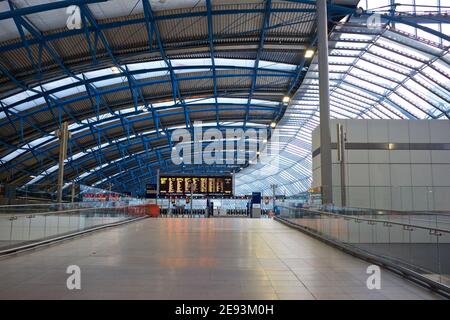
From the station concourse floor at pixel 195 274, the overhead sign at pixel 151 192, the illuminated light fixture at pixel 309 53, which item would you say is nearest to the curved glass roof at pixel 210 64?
the illuminated light fixture at pixel 309 53

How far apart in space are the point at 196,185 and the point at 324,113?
19335 mm

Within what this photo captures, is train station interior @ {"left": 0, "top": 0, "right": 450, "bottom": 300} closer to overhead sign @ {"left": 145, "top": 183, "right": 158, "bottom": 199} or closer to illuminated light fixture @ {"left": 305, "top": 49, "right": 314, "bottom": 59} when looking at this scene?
illuminated light fixture @ {"left": 305, "top": 49, "right": 314, "bottom": 59}

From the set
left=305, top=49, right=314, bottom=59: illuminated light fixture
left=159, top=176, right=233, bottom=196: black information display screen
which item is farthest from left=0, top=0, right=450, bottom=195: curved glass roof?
left=159, top=176, right=233, bottom=196: black information display screen

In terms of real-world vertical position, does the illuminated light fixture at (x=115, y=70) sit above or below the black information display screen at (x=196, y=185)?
above

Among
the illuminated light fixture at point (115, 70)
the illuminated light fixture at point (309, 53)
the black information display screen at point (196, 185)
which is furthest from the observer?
the black information display screen at point (196, 185)

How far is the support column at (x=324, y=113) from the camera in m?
16.3

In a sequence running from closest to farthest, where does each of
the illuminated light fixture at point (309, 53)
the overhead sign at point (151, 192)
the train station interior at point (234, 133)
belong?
1. the train station interior at point (234, 133)
2. the illuminated light fixture at point (309, 53)
3. the overhead sign at point (151, 192)

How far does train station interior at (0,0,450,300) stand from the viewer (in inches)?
275

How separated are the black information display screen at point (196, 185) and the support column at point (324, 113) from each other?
18.8m

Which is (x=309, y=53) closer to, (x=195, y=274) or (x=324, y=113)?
(x=324, y=113)

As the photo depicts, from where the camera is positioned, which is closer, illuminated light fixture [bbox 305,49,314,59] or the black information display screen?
illuminated light fixture [bbox 305,49,314,59]

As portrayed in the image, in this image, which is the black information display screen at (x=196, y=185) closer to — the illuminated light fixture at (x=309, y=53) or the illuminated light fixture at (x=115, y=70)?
the illuminated light fixture at (x=115, y=70)

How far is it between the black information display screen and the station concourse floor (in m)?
23.1

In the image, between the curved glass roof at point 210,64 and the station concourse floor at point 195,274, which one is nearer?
the station concourse floor at point 195,274
